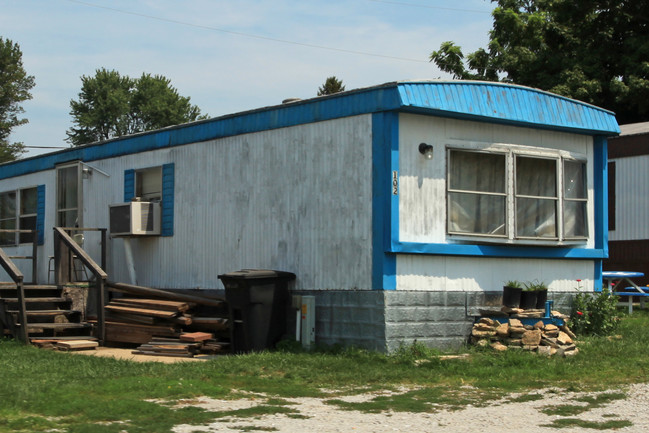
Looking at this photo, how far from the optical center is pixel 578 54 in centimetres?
3238

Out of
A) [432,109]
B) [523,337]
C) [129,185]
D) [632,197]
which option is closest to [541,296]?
[523,337]

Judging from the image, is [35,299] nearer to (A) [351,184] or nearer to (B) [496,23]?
(A) [351,184]

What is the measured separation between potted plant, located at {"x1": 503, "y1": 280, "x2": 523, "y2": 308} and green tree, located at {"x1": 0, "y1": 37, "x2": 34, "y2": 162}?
49921 mm

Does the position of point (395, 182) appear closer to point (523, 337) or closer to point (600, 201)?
point (523, 337)

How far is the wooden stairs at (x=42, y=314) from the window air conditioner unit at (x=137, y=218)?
1.54m

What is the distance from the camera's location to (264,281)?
42.3 ft

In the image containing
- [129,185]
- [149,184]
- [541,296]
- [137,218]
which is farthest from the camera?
[129,185]

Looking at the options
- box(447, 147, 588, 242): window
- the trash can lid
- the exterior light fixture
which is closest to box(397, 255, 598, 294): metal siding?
box(447, 147, 588, 242): window

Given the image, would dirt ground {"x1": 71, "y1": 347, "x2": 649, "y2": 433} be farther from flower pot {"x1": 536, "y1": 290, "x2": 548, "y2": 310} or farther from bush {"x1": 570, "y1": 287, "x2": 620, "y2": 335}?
bush {"x1": 570, "y1": 287, "x2": 620, "y2": 335}

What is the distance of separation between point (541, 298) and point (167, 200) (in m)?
6.72

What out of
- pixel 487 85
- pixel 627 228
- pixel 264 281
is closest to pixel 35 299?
pixel 264 281

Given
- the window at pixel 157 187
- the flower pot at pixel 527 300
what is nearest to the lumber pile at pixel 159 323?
the window at pixel 157 187

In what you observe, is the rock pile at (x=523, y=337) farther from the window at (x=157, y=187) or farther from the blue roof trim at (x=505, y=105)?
the window at (x=157, y=187)

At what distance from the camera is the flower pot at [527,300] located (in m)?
13.0
